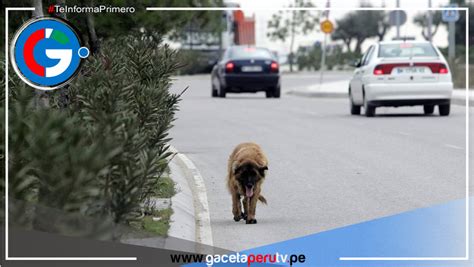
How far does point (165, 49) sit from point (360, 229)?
3.06m

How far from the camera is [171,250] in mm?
8492

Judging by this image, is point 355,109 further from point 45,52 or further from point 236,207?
point 45,52

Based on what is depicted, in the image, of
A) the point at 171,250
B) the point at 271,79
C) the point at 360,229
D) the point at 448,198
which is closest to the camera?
the point at 171,250

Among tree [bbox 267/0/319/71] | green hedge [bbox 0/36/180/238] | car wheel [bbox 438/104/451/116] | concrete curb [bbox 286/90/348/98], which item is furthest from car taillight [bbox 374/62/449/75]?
tree [bbox 267/0/319/71]

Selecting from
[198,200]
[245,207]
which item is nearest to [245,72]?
[198,200]

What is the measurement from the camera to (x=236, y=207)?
10.5 m

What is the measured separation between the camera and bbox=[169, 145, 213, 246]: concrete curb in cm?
990

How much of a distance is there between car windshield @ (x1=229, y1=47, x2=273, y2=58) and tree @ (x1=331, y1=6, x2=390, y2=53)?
88.0ft

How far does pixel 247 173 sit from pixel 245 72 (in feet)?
59.9

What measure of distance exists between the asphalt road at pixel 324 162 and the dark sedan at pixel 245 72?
539 millimetres

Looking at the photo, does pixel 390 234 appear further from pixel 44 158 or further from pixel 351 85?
pixel 351 85

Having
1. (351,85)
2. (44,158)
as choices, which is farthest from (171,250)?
(351,85)

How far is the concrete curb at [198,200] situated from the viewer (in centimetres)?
990

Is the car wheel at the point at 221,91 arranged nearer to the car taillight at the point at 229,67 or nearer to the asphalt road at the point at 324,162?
the asphalt road at the point at 324,162
